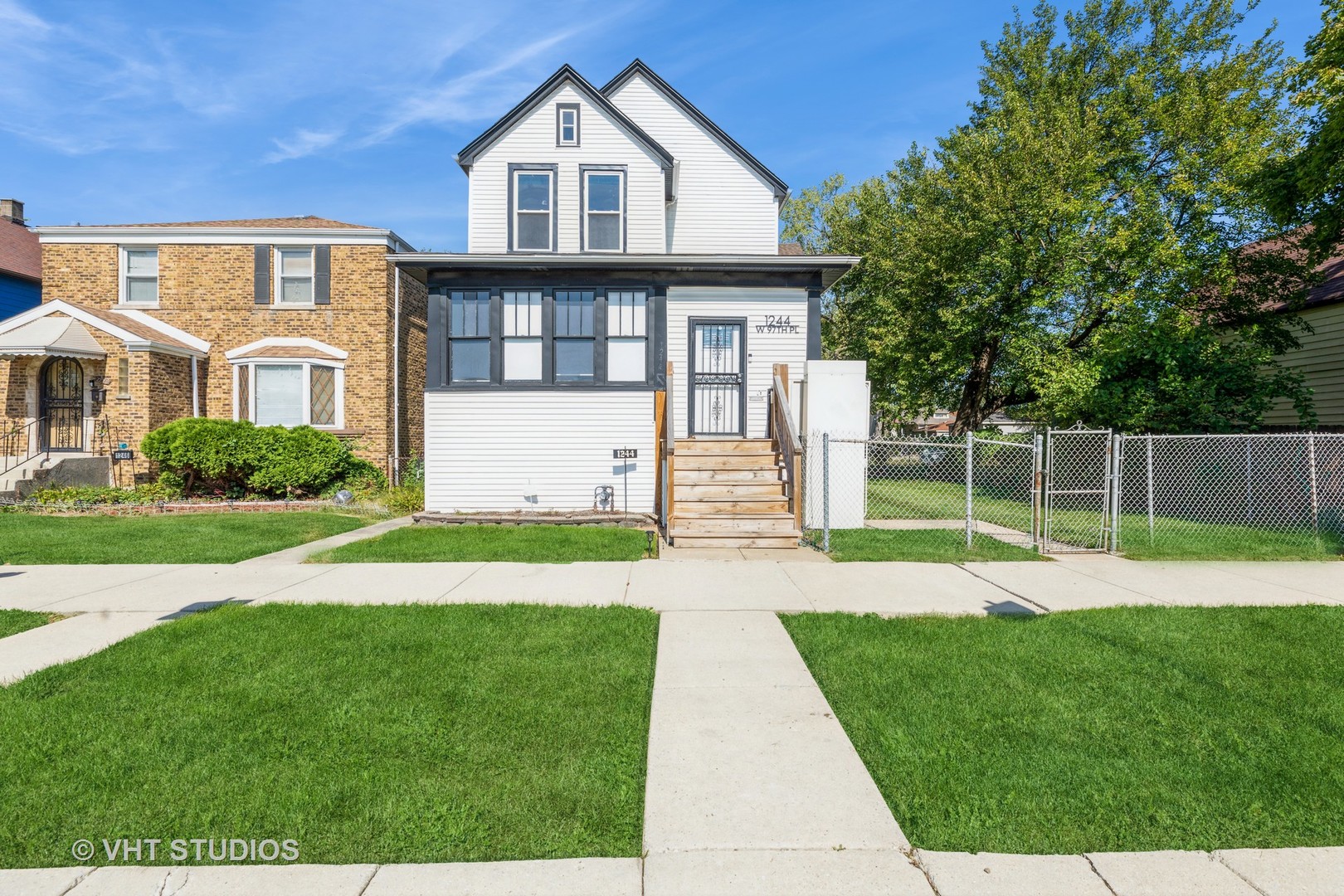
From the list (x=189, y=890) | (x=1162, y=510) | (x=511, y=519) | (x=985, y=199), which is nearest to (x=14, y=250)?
(x=511, y=519)

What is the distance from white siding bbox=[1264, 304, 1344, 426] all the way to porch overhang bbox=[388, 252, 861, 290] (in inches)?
459

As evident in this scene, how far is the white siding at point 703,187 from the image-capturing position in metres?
14.1

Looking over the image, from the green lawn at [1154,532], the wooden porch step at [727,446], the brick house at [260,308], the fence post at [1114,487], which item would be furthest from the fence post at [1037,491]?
the brick house at [260,308]

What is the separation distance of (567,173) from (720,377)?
5171mm

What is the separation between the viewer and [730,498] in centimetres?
997

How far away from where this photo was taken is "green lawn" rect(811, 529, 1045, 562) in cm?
840

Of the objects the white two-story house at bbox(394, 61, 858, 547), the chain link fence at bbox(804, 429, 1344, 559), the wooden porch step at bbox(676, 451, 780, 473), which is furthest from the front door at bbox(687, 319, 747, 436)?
the chain link fence at bbox(804, 429, 1344, 559)

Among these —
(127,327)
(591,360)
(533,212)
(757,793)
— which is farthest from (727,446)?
(127,327)

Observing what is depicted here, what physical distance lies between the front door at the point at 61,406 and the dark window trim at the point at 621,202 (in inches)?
482

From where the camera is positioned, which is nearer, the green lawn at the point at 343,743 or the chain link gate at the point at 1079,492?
the green lawn at the point at 343,743

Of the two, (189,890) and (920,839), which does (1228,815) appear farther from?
(189,890)

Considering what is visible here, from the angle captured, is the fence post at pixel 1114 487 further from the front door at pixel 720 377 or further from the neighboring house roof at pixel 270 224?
the neighboring house roof at pixel 270 224

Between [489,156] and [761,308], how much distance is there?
6.23m

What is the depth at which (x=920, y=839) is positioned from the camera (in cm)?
264
